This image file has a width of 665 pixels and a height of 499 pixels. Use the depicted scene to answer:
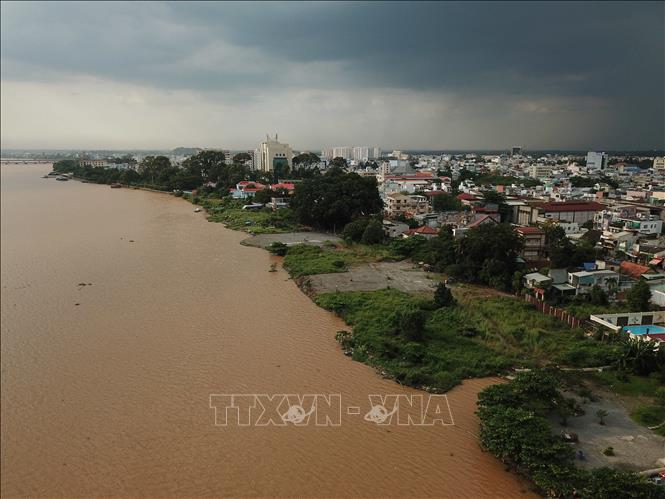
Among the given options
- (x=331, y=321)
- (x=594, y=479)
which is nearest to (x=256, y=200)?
(x=331, y=321)

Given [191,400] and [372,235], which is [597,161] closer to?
[372,235]

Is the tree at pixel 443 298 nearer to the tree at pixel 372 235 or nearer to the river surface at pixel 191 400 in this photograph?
the river surface at pixel 191 400

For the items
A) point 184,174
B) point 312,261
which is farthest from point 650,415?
point 184,174

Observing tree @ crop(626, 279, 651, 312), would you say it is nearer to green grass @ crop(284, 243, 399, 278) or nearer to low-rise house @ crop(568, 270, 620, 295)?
low-rise house @ crop(568, 270, 620, 295)

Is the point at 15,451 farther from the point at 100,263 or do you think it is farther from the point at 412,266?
the point at 412,266

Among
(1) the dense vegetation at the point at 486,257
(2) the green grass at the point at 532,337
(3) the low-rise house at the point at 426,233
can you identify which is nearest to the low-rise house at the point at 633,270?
(1) the dense vegetation at the point at 486,257
